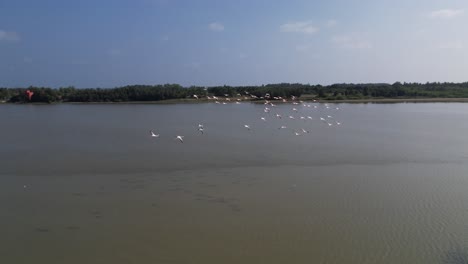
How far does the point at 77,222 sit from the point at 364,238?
516cm

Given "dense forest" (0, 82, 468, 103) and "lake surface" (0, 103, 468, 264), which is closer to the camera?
"lake surface" (0, 103, 468, 264)

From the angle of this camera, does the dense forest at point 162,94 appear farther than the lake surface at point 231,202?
Yes

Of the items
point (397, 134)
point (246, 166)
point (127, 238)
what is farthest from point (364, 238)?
point (397, 134)

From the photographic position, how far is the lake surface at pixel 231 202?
739cm

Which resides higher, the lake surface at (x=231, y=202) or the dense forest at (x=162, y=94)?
the dense forest at (x=162, y=94)

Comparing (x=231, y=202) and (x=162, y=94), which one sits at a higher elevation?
(x=162, y=94)

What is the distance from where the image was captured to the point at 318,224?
28.5 feet

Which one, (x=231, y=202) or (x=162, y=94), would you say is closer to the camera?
(x=231, y=202)

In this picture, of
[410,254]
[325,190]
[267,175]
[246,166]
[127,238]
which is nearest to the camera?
[410,254]

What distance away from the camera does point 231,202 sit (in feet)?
32.6

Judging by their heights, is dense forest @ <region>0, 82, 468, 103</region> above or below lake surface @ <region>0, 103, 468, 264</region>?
above

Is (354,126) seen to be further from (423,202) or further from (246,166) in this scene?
(423,202)

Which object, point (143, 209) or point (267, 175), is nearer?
point (143, 209)

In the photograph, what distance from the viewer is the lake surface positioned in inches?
291
